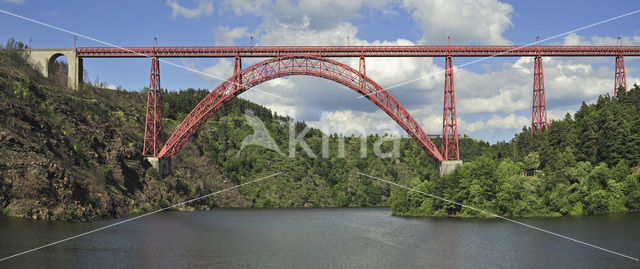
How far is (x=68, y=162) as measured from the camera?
4525cm

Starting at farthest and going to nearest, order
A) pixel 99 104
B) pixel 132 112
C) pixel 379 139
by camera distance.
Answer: pixel 379 139, pixel 132 112, pixel 99 104

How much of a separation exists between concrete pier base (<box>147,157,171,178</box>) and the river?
16.1 m

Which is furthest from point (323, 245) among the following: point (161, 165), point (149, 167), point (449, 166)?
point (161, 165)

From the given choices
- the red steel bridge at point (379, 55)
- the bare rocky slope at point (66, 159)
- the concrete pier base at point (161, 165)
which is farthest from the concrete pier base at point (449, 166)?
the concrete pier base at point (161, 165)

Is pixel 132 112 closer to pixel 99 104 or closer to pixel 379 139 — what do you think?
pixel 99 104

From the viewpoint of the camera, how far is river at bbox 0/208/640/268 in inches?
1094

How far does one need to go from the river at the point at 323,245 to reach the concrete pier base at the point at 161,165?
16130mm

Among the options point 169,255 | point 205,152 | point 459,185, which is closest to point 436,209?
point 459,185

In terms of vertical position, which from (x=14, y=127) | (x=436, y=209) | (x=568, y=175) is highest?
(x=14, y=127)

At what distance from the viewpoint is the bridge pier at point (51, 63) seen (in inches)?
2542

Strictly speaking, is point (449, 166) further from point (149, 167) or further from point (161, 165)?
point (149, 167)

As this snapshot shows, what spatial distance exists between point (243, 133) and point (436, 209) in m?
69.2

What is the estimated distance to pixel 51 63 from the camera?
6762cm

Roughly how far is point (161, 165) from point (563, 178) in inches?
1708
